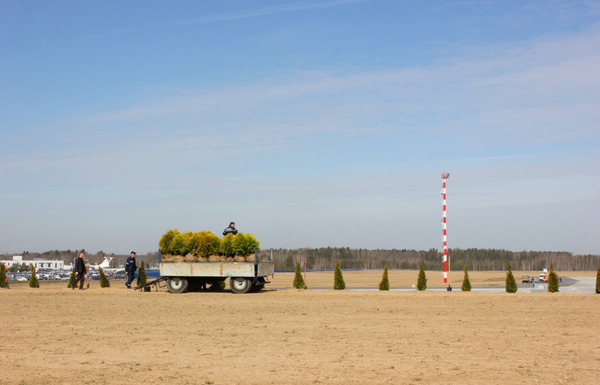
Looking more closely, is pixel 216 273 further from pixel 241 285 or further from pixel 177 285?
pixel 177 285

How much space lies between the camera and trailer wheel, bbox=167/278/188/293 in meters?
25.3

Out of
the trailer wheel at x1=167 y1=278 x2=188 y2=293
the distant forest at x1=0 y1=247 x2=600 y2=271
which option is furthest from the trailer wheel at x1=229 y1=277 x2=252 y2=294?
the distant forest at x1=0 y1=247 x2=600 y2=271

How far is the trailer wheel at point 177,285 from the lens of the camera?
25.3 metres

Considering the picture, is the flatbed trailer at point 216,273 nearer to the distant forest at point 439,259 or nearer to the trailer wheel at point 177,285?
the trailer wheel at point 177,285

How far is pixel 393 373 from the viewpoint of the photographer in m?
9.22

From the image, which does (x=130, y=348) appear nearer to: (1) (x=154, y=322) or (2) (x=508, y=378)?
(1) (x=154, y=322)

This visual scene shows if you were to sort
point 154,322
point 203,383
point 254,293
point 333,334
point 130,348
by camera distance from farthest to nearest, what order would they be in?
1. point 254,293
2. point 154,322
3. point 333,334
4. point 130,348
5. point 203,383

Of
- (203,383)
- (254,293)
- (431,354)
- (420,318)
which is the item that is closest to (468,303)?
(420,318)

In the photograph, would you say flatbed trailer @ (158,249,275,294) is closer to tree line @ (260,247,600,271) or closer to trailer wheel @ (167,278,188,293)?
trailer wheel @ (167,278,188,293)

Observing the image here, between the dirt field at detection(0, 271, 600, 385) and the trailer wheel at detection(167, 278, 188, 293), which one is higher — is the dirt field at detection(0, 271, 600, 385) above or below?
below

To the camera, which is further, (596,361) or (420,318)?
(420,318)

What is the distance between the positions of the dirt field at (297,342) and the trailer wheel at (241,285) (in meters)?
3.37

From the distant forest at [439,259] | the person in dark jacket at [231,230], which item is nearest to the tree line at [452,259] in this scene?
the distant forest at [439,259]

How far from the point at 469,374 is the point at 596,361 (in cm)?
275
